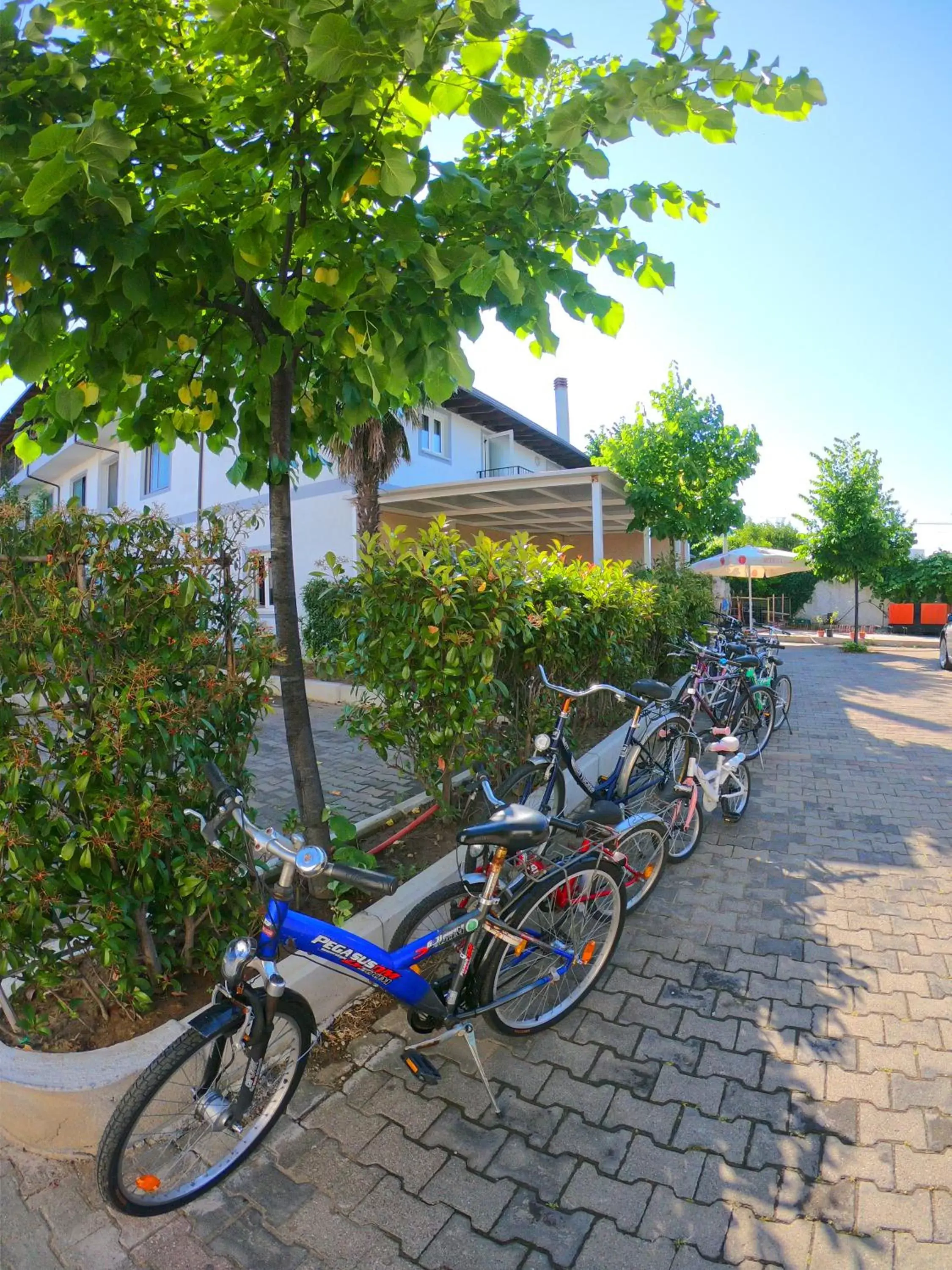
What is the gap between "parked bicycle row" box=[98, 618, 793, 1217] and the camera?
1999 millimetres

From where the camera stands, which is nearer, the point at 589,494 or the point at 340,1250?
the point at 340,1250

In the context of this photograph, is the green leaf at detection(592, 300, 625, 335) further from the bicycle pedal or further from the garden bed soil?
the garden bed soil

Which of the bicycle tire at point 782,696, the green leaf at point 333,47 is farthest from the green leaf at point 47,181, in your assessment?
the bicycle tire at point 782,696

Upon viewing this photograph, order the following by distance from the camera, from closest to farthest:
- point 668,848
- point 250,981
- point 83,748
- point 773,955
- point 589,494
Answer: point 250,981, point 83,748, point 773,955, point 668,848, point 589,494

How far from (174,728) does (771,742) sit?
7.22 m

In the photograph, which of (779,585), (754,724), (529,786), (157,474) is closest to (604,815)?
(529,786)

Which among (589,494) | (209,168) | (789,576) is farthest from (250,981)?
(789,576)

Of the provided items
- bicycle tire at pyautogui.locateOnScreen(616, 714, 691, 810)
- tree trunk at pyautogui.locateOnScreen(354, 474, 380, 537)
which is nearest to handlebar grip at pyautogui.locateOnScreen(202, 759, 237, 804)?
bicycle tire at pyautogui.locateOnScreen(616, 714, 691, 810)

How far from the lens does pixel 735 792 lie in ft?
16.9

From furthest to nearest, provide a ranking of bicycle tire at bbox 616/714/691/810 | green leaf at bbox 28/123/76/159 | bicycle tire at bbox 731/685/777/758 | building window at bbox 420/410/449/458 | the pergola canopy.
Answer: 1. building window at bbox 420/410/449/458
2. the pergola canopy
3. bicycle tire at bbox 731/685/777/758
4. bicycle tire at bbox 616/714/691/810
5. green leaf at bbox 28/123/76/159

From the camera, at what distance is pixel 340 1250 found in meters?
1.92

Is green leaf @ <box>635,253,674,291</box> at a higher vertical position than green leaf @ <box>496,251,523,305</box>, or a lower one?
higher

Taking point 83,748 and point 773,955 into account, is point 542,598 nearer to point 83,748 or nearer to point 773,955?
point 773,955

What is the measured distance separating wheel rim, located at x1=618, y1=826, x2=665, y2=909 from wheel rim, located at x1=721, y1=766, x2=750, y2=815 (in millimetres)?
1345
